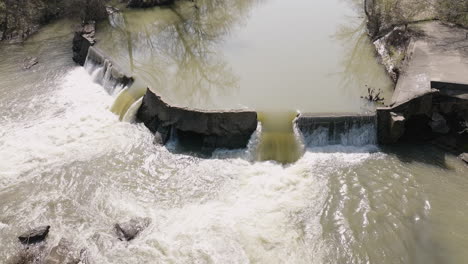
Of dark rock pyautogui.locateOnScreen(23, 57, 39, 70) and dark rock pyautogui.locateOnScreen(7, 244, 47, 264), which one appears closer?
dark rock pyautogui.locateOnScreen(7, 244, 47, 264)

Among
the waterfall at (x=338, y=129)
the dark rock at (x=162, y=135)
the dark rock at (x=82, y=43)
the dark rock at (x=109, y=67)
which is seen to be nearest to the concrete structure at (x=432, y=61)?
the waterfall at (x=338, y=129)

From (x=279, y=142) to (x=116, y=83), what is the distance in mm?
6562

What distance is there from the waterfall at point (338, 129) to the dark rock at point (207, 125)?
5.06ft

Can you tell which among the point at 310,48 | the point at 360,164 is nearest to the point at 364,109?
the point at 360,164

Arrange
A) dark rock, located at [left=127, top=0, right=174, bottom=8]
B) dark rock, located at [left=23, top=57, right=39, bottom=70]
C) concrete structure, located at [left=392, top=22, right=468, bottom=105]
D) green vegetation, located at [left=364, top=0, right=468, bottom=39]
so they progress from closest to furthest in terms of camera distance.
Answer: concrete structure, located at [left=392, top=22, right=468, bottom=105], green vegetation, located at [left=364, top=0, right=468, bottom=39], dark rock, located at [left=23, top=57, right=39, bottom=70], dark rock, located at [left=127, top=0, right=174, bottom=8]

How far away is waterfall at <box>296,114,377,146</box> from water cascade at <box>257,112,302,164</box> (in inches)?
13.2

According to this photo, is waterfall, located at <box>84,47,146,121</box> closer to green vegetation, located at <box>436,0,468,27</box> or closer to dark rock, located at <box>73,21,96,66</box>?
dark rock, located at <box>73,21,96,66</box>

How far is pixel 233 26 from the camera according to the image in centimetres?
1742

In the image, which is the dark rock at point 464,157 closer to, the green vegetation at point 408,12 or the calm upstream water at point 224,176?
the calm upstream water at point 224,176

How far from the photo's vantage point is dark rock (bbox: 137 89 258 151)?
1074 centimetres

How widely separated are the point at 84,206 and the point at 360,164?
7398 millimetres

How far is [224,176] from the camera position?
396 inches

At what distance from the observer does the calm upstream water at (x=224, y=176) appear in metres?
8.24

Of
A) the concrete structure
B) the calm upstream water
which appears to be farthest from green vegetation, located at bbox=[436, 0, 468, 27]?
the calm upstream water
